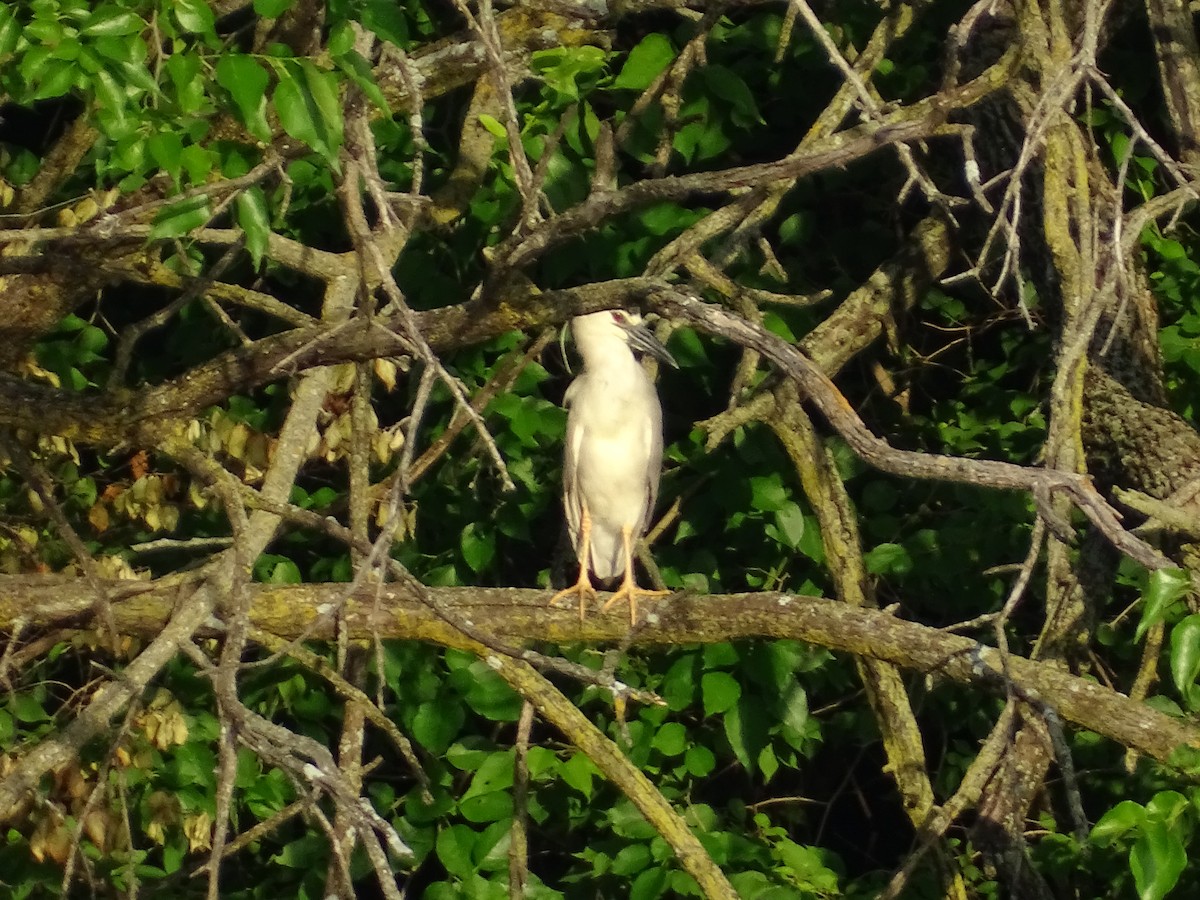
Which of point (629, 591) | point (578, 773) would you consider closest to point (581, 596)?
point (629, 591)

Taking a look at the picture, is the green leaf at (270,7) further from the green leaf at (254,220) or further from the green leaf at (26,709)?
the green leaf at (26,709)

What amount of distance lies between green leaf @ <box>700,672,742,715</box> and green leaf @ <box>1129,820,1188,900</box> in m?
1.76

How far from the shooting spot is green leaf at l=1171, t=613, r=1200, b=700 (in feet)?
6.61

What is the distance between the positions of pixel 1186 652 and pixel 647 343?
2.62m

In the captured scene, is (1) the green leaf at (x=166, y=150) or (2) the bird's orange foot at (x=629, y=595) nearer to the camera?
(1) the green leaf at (x=166, y=150)

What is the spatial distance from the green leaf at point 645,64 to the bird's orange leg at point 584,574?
1.26 metres

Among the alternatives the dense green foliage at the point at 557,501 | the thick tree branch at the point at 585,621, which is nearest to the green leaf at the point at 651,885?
the dense green foliage at the point at 557,501

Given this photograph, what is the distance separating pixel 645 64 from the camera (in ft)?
13.4

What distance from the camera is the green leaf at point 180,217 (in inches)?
83.7

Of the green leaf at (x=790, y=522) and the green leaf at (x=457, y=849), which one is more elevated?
the green leaf at (x=790, y=522)

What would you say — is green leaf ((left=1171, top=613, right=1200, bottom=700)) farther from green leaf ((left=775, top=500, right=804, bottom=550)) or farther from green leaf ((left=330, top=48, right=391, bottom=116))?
green leaf ((left=775, top=500, right=804, bottom=550))

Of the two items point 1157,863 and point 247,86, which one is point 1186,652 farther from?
point 247,86

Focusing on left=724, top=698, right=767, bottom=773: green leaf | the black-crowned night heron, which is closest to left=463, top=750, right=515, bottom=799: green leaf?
left=724, top=698, right=767, bottom=773: green leaf

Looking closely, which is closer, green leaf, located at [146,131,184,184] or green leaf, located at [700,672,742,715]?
green leaf, located at [146,131,184,184]
